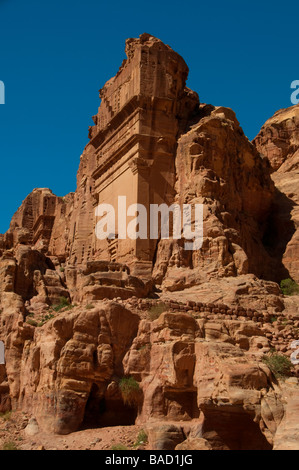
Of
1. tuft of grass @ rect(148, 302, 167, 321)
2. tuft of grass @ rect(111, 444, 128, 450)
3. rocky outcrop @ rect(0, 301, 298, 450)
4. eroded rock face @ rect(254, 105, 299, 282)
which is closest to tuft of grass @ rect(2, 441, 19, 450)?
rocky outcrop @ rect(0, 301, 298, 450)

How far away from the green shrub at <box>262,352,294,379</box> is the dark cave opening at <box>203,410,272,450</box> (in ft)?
5.49

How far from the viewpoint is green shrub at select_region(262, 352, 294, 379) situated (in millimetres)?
18734

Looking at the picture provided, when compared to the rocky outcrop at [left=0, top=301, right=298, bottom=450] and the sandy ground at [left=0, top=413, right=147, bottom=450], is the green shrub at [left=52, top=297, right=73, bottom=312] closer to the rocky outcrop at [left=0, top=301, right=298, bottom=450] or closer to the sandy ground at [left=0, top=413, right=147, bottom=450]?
the rocky outcrop at [left=0, top=301, right=298, bottom=450]

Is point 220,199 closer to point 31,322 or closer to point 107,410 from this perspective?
point 31,322

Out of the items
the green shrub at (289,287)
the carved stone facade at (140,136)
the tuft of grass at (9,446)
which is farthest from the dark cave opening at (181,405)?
the green shrub at (289,287)

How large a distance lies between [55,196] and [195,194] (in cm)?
1775

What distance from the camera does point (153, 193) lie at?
29.9m

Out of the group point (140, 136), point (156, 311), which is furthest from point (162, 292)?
point (140, 136)

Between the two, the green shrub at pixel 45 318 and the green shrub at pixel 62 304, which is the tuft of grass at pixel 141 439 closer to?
the green shrub at pixel 45 318

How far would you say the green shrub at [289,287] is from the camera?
94.6 feet

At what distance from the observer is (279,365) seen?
746 inches

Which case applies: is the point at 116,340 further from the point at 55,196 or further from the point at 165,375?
the point at 55,196

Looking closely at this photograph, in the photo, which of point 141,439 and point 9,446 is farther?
point 9,446

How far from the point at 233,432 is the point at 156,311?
5125mm
